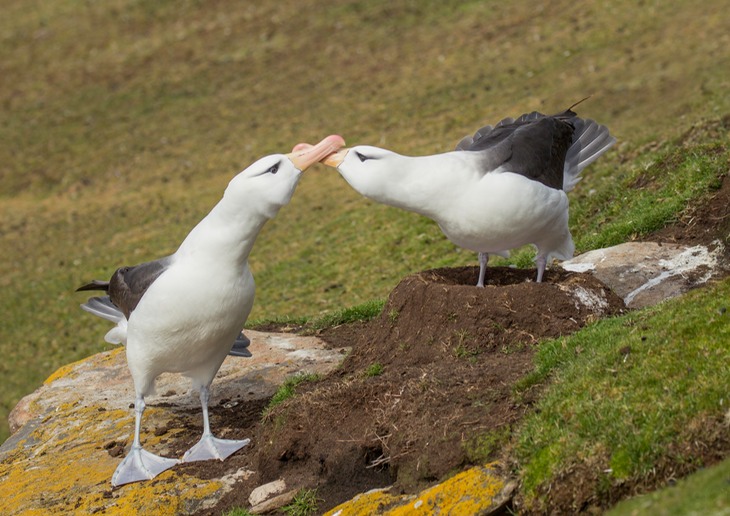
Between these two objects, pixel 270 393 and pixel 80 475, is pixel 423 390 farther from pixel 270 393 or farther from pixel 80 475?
pixel 80 475

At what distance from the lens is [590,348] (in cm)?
680

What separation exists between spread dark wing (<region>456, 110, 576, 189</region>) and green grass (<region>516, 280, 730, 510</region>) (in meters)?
1.60

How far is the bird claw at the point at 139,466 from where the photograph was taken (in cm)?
734

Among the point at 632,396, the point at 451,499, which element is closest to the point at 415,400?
the point at 451,499

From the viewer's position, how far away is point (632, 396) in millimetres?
5883

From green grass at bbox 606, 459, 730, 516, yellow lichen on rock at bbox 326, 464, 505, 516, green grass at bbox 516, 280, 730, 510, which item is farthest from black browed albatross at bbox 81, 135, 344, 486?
green grass at bbox 606, 459, 730, 516

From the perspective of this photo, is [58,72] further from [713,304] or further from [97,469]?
[713,304]

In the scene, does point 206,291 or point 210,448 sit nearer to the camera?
point 206,291

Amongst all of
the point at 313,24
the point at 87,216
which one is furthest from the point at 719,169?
the point at 313,24

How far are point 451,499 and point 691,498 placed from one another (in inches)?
58.2

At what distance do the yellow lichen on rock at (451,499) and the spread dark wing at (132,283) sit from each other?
8.53 ft

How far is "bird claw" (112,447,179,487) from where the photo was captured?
7336 mm

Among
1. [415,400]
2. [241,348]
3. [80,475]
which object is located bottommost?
[80,475]

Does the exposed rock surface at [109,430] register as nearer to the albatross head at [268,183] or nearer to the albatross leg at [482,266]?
the albatross leg at [482,266]
